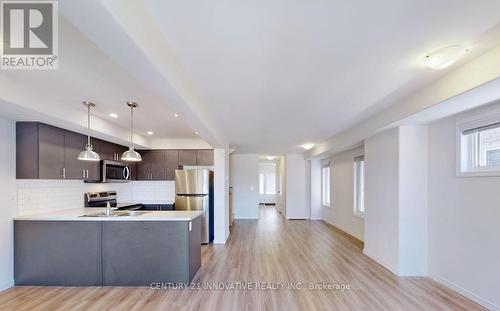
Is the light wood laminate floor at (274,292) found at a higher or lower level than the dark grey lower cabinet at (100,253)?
lower

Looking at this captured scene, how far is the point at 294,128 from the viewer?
190 inches

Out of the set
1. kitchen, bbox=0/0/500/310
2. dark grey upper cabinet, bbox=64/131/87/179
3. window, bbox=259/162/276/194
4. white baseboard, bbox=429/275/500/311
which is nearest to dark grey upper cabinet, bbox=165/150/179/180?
kitchen, bbox=0/0/500/310

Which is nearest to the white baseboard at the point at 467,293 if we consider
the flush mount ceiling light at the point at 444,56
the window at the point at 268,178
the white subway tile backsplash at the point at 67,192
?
the flush mount ceiling light at the point at 444,56

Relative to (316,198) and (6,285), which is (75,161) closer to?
(6,285)

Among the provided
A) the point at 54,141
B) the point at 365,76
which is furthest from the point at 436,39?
the point at 54,141

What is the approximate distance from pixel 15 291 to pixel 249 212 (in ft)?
21.2

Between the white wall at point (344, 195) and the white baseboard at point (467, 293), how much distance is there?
214 centimetres

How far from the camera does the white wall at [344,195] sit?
19.4 feet

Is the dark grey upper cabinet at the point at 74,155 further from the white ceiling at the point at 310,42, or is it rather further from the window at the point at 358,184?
the window at the point at 358,184

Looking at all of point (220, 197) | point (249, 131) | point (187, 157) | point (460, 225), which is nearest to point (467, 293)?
point (460, 225)

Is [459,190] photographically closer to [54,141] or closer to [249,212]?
[54,141]

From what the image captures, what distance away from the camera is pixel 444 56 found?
200cm

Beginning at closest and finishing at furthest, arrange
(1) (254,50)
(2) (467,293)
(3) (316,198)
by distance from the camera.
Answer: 1. (1) (254,50)
2. (2) (467,293)
3. (3) (316,198)

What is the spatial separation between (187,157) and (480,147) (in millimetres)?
5409
